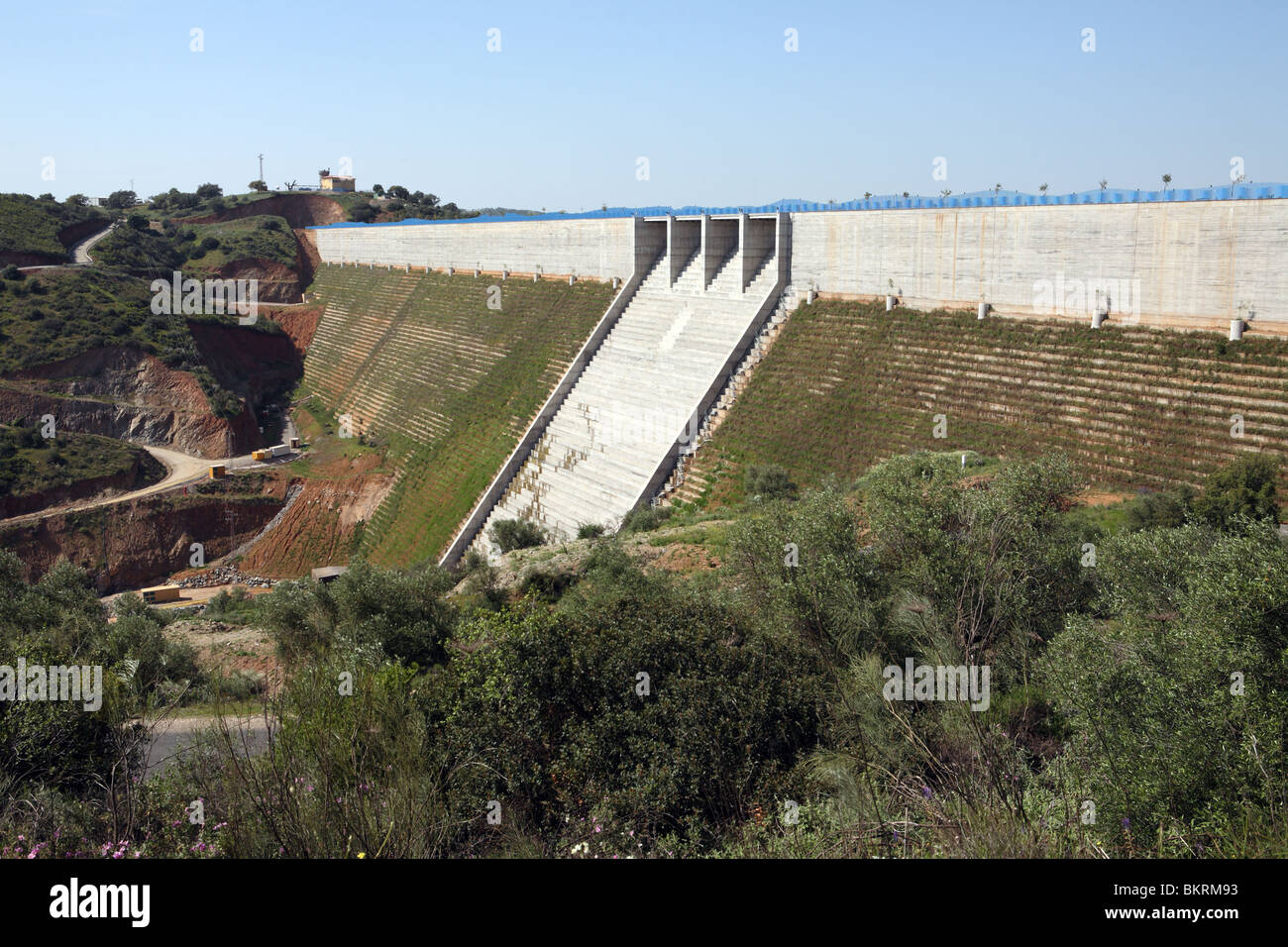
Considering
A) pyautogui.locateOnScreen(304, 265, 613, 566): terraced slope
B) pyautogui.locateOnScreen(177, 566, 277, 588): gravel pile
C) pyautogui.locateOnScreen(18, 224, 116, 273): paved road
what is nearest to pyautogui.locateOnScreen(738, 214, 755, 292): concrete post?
pyautogui.locateOnScreen(304, 265, 613, 566): terraced slope

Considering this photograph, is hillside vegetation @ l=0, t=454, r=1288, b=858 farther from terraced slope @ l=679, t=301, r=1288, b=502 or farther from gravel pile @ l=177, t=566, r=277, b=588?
gravel pile @ l=177, t=566, r=277, b=588

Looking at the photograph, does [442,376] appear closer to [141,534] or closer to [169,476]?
[169,476]

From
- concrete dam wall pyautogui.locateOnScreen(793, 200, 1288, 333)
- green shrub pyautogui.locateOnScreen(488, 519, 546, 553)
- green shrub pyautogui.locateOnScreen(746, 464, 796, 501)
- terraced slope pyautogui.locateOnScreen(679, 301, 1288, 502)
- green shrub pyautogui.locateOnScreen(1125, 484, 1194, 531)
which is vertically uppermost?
concrete dam wall pyautogui.locateOnScreen(793, 200, 1288, 333)

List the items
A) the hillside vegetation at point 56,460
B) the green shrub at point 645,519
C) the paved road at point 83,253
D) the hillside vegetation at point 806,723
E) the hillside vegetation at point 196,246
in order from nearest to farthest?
the hillside vegetation at point 806,723 → the green shrub at point 645,519 → the hillside vegetation at point 56,460 → the paved road at point 83,253 → the hillside vegetation at point 196,246

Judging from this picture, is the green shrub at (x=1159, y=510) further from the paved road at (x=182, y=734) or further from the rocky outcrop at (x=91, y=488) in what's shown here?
the rocky outcrop at (x=91, y=488)

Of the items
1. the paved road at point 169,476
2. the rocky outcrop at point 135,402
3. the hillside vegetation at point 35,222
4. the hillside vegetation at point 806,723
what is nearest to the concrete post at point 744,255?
the hillside vegetation at point 806,723

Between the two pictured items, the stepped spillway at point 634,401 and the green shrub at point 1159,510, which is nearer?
the green shrub at point 1159,510

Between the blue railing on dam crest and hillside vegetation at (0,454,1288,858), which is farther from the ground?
the blue railing on dam crest
